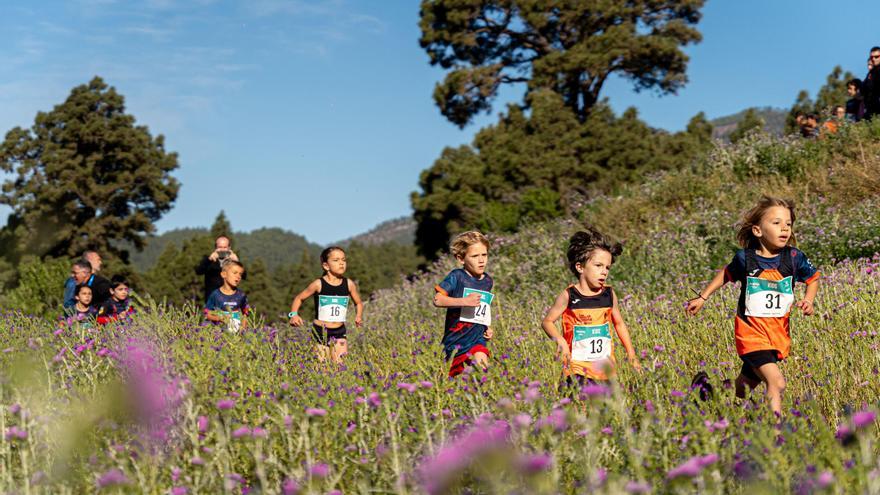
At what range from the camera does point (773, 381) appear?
480 centimetres

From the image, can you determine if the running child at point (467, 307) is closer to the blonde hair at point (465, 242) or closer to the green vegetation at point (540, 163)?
the blonde hair at point (465, 242)

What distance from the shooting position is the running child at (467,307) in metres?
6.25

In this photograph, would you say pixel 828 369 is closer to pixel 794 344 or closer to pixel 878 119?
pixel 794 344

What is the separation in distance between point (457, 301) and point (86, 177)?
112ft

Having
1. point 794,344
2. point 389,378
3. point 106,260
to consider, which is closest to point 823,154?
point 794,344

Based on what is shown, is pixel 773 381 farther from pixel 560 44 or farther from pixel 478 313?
pixel 560 44

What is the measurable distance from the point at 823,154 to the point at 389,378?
456 inches

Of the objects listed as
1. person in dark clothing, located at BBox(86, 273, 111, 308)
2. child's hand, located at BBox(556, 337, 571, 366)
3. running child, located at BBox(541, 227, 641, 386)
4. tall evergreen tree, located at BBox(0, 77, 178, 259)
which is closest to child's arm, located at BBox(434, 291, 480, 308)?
running child, located at BBox(541, 227, 641, 386)

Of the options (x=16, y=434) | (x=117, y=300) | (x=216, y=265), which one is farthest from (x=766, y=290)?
(x=117, y=300)

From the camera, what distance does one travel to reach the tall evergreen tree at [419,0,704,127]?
1001 inches

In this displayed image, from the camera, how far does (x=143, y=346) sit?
15.9ft

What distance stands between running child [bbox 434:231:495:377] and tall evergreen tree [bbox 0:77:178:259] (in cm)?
3293

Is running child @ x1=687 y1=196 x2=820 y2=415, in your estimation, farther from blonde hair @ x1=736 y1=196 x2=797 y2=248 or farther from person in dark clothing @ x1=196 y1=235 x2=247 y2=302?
person in dark clothing @ x1=196 y1=235 x2=247 y2=302

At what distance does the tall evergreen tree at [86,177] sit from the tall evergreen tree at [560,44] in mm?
16903
